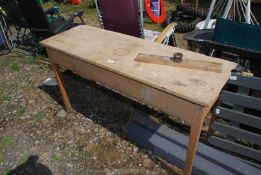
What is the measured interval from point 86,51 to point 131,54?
1.60 ft

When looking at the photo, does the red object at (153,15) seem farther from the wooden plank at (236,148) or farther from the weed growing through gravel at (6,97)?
the wooden plank at (236,148)

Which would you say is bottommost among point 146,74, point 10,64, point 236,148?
point 10,64

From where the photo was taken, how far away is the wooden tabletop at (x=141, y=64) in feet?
6.72

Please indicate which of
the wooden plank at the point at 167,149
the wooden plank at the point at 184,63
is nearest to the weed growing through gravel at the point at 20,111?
the wooden plank at the point at 167,149

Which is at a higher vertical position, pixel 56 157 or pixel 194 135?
pixel 194 135

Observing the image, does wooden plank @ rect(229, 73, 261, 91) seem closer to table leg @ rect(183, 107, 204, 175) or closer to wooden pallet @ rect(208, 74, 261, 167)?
wooden pallet @ rect(208, 74, 261, 167)

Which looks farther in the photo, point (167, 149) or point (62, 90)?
point (62, 90)

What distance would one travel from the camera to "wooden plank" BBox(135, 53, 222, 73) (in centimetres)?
228

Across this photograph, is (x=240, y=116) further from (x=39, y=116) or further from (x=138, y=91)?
(x=39, y=116)

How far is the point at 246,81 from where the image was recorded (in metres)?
2.36

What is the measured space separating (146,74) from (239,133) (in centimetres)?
113

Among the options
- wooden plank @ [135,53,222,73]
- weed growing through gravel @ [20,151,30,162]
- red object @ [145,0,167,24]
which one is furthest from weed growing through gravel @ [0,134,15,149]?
red object @ [145,0,167,24]

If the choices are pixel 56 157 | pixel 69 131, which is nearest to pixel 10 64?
pixel 69 131

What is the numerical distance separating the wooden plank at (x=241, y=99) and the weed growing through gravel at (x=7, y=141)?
8.83 ft
